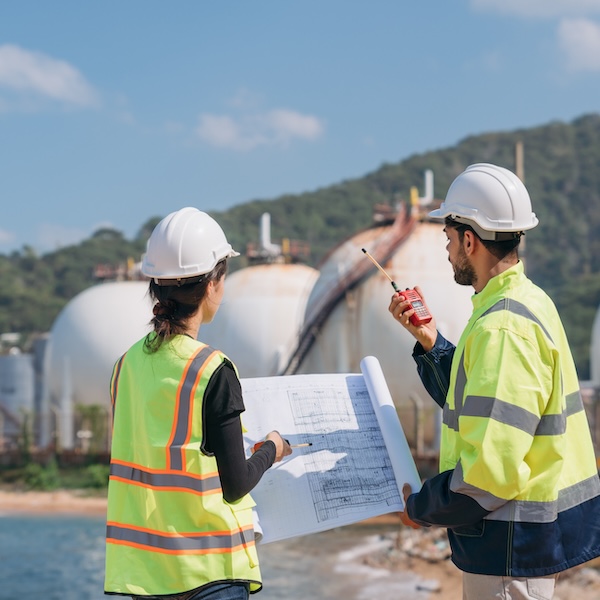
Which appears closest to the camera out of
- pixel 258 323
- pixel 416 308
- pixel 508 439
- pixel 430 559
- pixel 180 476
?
pixel 508 439

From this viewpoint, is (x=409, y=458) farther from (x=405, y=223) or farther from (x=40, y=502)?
(x=40, y=502)

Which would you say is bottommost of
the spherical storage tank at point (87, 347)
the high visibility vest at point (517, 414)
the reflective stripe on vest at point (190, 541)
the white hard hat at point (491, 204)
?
the spherical storage tank at point (87, 347)

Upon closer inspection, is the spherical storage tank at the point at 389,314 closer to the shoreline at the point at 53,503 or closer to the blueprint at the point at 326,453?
the shoreline at the point at 53,503

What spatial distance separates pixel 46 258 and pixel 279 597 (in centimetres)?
6733

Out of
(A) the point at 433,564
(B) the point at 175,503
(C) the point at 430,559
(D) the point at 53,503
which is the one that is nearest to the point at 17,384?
(D) the point at 53,503

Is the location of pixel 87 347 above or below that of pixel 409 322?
below

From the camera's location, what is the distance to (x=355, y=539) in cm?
1828

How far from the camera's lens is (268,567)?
51.8 feet

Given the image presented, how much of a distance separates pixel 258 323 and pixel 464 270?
23095mm

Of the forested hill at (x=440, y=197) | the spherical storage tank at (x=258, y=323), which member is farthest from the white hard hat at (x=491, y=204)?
the forested hill at (x=440, y=197)

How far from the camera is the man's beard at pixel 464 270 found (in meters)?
2.80

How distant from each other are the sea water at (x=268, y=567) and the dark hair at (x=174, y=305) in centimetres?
1078

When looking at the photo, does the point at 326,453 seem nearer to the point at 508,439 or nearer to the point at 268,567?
the point at 508,439

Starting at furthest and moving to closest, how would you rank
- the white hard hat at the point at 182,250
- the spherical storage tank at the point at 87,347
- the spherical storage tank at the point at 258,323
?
the spherical storage tank at the point at 87,347, the spherical storage tank at the point at 258,323, the white hard hat at the point at 182,250
